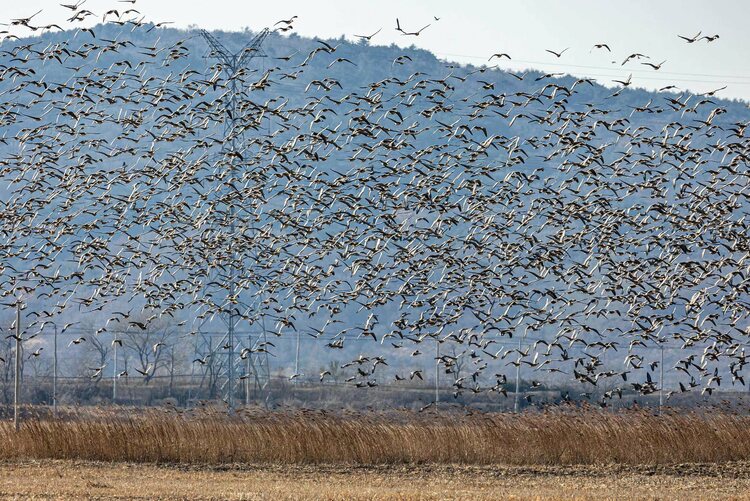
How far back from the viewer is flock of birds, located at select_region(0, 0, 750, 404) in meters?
28.2

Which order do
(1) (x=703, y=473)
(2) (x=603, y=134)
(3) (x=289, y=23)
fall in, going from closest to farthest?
(3) (x=289, y=23), (1) (x=703, y=473), (2) (x=603, y=134)

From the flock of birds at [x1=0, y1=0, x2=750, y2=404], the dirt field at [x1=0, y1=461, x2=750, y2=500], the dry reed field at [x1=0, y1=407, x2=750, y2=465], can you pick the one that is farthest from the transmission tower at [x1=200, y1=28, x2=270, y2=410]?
the dirt field at [x1=0, y1=461, x2=750, y2=500]

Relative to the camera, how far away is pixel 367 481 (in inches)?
1074

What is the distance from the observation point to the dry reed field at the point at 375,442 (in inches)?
1275

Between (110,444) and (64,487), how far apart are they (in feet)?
30.1

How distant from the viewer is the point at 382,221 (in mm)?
96438

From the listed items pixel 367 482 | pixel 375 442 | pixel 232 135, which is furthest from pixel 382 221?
pixel 367 482

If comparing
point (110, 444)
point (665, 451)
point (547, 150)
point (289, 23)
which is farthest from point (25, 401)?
point (547, 150)

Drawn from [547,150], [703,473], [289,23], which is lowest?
[703,473]

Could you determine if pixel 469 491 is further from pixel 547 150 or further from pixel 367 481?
pixel 547 150

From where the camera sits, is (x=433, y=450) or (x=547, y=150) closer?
(x=433, y=450)

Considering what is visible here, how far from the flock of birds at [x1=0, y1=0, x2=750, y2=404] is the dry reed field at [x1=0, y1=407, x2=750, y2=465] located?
1951mm

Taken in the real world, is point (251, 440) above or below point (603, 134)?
below

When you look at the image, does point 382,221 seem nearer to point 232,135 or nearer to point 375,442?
point 232,135
